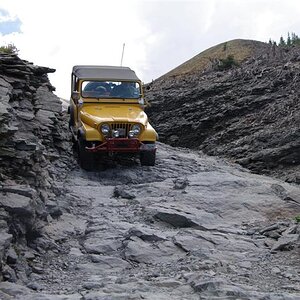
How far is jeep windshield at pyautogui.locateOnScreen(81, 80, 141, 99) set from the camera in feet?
47.9

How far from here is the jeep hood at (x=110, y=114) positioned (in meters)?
13.4

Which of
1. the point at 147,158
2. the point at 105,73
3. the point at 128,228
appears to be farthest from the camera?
the point at 105,73

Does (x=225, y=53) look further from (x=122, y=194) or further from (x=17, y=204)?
(x=17, y=204)

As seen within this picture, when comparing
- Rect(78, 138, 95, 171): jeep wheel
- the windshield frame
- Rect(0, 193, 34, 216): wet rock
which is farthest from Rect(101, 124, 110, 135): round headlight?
Rect(0, 193, 34, 216): wet rock

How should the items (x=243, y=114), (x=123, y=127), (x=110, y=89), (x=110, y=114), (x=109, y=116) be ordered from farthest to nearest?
(x=243, y=114), (x=110, y=89), (x=110, y=114), (x=109, y=116), (x=123, y=127)

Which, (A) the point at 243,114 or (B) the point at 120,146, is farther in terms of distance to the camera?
(A) the point at 243,114

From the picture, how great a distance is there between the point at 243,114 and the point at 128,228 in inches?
488

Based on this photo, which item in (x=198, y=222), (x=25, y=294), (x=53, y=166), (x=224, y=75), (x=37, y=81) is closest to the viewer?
(x=25, y=294)

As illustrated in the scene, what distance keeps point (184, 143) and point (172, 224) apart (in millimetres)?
11807

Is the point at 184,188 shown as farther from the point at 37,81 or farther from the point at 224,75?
the point at 224,75

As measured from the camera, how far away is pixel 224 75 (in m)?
25.4

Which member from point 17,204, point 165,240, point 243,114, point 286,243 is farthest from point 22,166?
point 243,114

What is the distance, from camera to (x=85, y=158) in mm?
13609

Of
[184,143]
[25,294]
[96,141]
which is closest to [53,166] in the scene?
[96,141]
